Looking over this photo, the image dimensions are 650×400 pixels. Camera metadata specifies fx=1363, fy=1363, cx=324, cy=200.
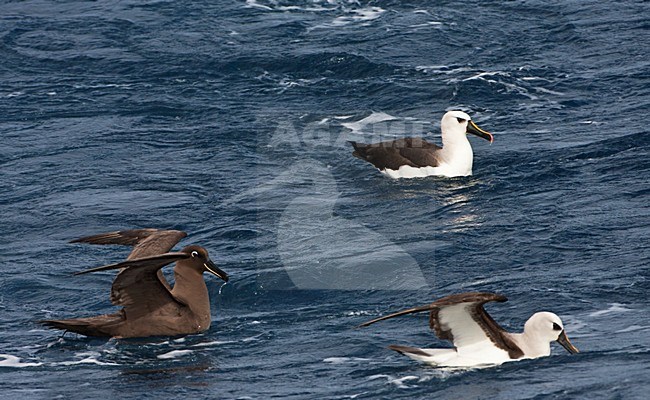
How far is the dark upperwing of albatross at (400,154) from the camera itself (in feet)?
70.7

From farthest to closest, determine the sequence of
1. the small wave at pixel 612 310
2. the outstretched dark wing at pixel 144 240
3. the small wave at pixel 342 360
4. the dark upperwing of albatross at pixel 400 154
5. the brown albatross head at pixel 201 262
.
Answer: the dark upperwing of albatross at pixel 400 154
the outstretched dark wing at pixel 144 240
the brown albatross head at pixel 201 262
the small wave at pixel 612 310
the small wave at pixel 342 360

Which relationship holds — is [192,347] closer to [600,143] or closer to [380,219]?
[380,219]

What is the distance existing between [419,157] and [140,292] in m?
7.41

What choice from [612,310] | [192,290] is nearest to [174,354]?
[192,290]

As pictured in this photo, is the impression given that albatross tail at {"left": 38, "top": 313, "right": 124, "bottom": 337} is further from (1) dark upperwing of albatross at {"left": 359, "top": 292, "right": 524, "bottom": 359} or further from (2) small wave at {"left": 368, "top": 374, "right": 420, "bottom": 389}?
(1) dark upperwing of albatross at {"left": 359, "top": 292, "right": 524, "bottom": 359}

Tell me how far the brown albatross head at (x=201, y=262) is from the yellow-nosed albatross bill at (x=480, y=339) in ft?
9.91

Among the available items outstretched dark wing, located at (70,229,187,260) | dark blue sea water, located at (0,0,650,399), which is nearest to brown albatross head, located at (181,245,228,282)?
outstretched dark wing, located at (70,229,187,260)

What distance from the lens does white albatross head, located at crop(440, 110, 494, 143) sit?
22.1 meters

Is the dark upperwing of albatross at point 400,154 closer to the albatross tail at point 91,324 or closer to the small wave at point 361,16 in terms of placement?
the albatross tail at point 91,324

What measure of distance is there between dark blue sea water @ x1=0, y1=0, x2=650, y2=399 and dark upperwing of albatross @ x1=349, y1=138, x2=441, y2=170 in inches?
12.7

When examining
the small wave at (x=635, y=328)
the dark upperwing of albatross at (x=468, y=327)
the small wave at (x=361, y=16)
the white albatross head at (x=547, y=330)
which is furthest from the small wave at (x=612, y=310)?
the small wave at (x=361, y=16)

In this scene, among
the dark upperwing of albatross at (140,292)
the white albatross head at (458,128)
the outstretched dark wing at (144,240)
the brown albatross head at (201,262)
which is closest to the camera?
the dark upperwing of albatross at (140,292)

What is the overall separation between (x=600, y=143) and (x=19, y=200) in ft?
30.8

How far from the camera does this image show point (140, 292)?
15.4 m
